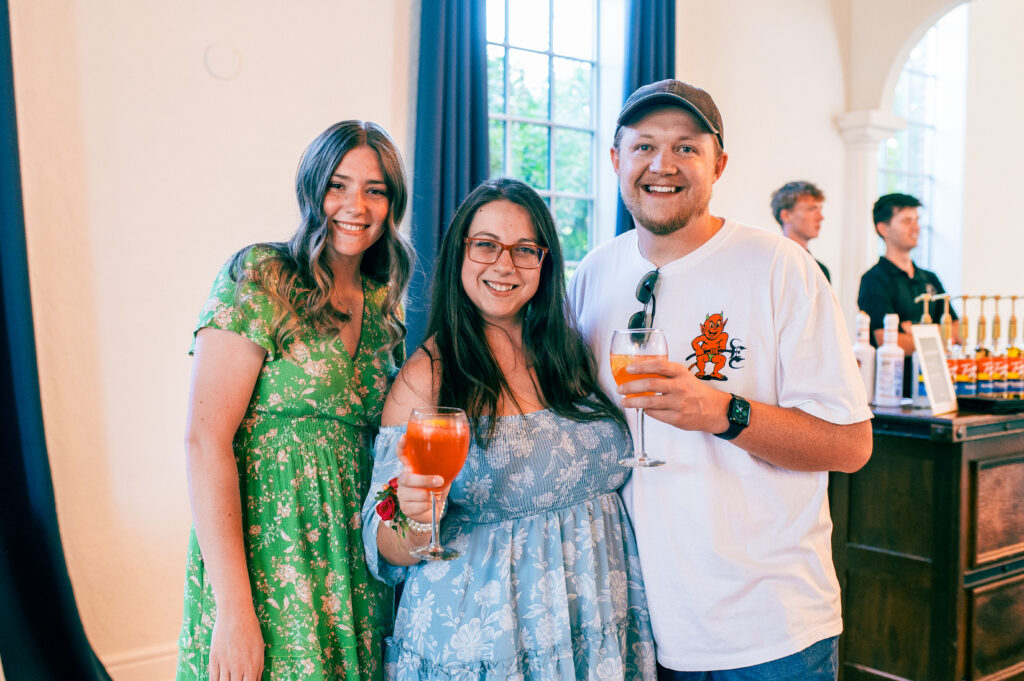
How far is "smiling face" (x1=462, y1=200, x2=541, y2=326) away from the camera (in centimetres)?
168

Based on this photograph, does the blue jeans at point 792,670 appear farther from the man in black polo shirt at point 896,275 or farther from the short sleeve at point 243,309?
the man in black polo shirt at point 896,275

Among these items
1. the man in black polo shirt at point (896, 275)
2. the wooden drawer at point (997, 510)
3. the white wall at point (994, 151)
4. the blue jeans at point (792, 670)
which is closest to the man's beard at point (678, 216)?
the blue jeans at point (792, 670)

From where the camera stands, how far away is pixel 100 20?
299cm

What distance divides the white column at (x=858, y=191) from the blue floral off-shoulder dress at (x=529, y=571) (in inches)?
195

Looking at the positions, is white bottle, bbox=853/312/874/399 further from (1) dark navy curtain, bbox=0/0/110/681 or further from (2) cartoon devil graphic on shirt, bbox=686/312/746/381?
(1) dark navy curtain, bbox=0/0/110/681

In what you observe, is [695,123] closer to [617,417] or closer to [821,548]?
[617,417]

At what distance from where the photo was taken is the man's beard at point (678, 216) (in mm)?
1668

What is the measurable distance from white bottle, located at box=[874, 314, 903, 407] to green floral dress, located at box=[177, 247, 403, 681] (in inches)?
85.5

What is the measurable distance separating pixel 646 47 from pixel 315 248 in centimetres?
346

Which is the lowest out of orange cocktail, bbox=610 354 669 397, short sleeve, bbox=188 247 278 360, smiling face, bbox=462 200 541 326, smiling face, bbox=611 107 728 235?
orange cocktail, bbox=610 354 669 397

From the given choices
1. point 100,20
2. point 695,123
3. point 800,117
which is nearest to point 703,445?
point 695,123

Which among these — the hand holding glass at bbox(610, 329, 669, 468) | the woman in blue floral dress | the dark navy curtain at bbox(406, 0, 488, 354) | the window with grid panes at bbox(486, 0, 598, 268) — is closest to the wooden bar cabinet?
the woman in blue floral dress

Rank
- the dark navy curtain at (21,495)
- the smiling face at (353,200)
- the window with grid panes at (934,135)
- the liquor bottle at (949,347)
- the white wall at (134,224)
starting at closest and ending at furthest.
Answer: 1. the smiling face at (353,200)
2. the dark navy curtain at (21,495)
3. the white wall at (134,224)
4. the liquor bottle at (949,347)
5. the window with grid panes at (934,135)

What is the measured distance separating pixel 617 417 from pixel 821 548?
0.46m
